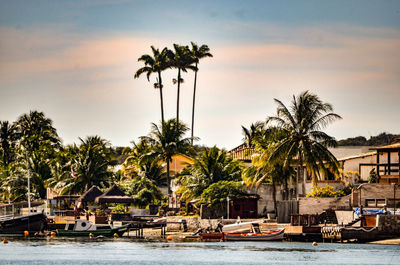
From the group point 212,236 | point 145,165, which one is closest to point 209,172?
point 212,236

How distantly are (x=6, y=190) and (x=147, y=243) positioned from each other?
47.5 metres

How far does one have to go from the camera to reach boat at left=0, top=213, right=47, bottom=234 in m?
83.9

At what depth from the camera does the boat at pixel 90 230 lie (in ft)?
257

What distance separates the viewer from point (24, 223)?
276 ft

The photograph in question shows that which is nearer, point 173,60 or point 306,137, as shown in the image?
point 306,137

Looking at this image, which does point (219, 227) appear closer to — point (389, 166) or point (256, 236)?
point (256, 236)

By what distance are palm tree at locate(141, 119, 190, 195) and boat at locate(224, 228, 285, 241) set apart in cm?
2731

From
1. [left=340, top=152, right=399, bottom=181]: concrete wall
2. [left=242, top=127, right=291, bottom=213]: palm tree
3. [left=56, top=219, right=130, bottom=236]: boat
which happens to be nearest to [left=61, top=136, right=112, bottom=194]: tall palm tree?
[left=56, top=219, right=130, bottom=236]: boat

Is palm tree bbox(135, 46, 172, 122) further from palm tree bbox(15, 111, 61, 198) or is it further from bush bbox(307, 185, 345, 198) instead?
bush bbox(307, 185, 345, 198)

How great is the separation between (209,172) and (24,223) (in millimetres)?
19451

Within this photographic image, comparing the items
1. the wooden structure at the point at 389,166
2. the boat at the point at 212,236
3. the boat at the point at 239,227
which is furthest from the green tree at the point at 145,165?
the wooden structure at the point at 389,166

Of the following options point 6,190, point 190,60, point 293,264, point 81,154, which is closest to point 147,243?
point 293,264

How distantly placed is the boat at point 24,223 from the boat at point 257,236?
2299cm

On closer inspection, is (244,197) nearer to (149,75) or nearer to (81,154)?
(81,154)
